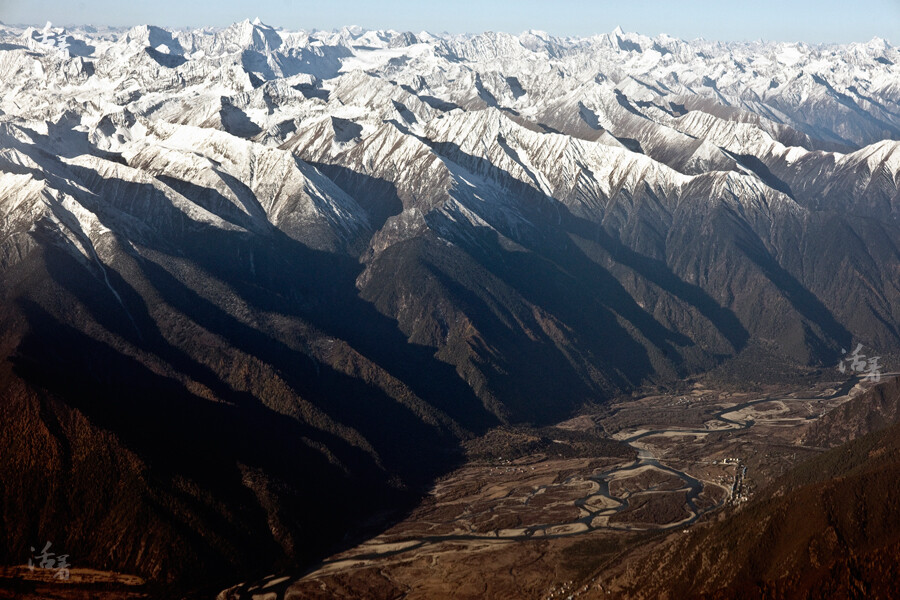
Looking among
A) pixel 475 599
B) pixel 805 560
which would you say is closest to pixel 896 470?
pixel 805 560

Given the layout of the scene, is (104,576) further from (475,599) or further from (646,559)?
(646,559)

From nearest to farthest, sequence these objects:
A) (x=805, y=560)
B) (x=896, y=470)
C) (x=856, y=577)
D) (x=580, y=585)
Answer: (x=856, y=577)
(x=805, y=560)
(x=896, y=470)
(x=580, y=585)

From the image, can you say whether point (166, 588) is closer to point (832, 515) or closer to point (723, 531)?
point (723, 531)

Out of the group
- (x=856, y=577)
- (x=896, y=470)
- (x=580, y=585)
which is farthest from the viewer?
(x=580, y=585)

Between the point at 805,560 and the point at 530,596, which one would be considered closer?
the point at 805,560

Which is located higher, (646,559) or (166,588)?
(166,588)

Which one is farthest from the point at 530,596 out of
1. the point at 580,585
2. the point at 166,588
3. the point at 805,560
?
the point at 166,588
